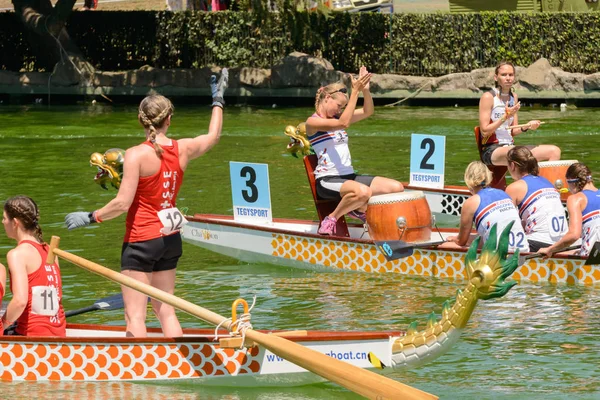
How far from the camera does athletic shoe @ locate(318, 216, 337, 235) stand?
537 inches

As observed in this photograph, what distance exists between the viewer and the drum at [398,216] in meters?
13.1

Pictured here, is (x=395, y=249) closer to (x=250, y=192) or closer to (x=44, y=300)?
(x=250, y=192)

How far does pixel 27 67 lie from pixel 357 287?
24.0 metres

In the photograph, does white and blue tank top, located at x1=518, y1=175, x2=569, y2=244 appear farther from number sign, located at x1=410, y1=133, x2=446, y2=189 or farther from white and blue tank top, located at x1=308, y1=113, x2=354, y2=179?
number sign, located at x1=410, y1=133, x2=446, y2=189

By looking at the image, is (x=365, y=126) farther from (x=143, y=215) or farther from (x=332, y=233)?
(x=143, y=215)

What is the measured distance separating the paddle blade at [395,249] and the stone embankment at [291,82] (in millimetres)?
16871

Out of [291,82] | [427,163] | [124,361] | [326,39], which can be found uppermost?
[326,39]

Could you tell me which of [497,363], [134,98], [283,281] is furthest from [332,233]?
[134,98]

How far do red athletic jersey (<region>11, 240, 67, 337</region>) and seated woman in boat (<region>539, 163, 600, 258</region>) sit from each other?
207 inches

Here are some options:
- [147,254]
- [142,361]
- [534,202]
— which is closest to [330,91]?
[534,202]

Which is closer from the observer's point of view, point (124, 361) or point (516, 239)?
point (124, 361)

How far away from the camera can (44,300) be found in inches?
356

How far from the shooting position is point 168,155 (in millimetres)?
8953

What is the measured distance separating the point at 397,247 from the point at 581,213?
76.2 inches
